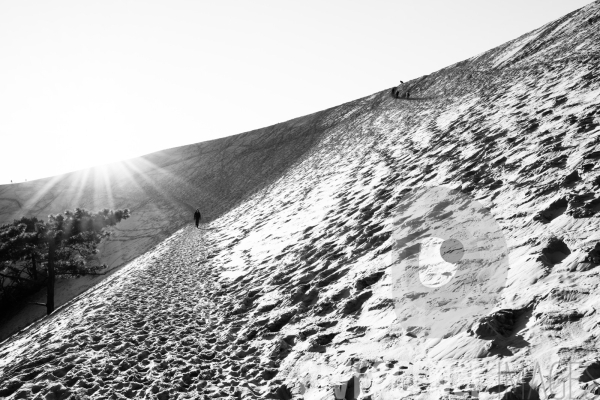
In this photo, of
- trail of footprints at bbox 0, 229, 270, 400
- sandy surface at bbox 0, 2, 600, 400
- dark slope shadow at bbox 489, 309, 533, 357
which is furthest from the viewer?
trail of footprints at bbox 0, 229, 270, 400

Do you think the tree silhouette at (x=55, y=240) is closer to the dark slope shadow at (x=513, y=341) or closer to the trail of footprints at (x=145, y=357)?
the trail of footprints at (x=145, y=357)

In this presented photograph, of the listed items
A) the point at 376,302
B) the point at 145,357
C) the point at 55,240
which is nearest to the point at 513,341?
the point at 376,302

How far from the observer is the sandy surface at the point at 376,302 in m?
3.50

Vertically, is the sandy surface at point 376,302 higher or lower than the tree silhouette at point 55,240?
lower

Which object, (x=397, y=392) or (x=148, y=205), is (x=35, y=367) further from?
(x=148, y=205)

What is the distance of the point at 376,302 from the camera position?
5.63 meters

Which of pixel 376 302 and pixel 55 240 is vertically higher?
pixel 55 240

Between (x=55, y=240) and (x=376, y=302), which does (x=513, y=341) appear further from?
(x=55, y=240)

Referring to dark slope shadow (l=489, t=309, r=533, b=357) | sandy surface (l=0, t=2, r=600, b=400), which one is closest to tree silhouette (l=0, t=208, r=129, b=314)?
sandy surface (l=0, t=2, r=600, b=400)

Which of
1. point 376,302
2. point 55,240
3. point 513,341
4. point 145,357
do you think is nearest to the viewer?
point 513,341

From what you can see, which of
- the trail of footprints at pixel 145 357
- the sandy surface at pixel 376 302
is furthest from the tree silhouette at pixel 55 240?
the trail of footprints at pixel 145 357

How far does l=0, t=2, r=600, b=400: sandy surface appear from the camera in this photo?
11.5 ft

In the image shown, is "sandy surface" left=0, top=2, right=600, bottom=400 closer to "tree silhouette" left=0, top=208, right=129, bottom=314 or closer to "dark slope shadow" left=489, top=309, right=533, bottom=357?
"dark slope shadow" left=489, top=309, right=533, bottom=357

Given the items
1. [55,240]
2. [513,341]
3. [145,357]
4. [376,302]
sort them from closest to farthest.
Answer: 1. [513,341]
2. [376,302]
3. [145,357]
4. [55,240]
